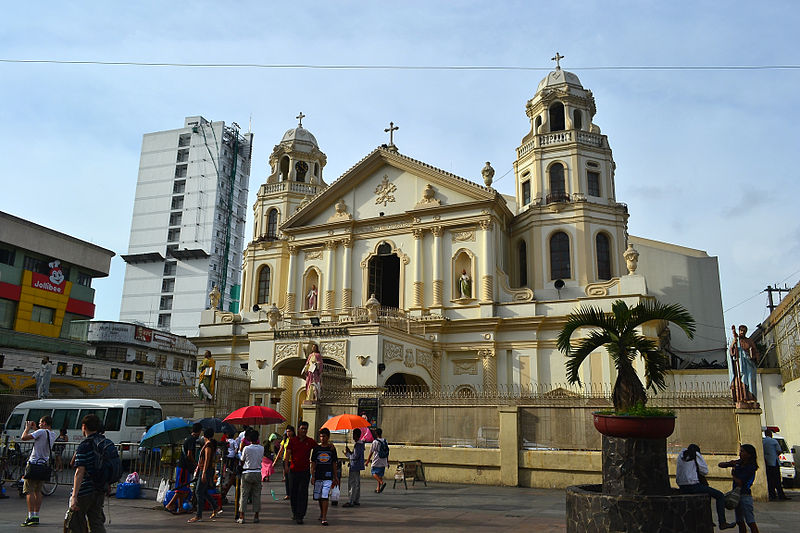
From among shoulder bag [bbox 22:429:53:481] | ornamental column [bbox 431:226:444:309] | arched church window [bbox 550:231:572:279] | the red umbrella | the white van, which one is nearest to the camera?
shoulder bag [bbox 22:429:53:481]

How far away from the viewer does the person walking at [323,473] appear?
10.9 m

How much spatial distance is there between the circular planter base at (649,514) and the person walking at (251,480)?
6002mm

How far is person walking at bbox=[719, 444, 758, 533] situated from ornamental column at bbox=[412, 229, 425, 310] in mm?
20736

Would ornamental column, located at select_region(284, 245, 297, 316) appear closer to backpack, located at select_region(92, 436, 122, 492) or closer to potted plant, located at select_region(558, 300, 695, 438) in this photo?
potted plant, located at select_region(558, 300, 695, 438)

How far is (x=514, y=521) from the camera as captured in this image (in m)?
10.9

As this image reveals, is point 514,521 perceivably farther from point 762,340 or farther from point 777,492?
point 762,340

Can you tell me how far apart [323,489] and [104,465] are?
4129mm

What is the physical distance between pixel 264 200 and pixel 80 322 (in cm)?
1521

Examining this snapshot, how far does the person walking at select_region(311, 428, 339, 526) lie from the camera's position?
35.7ft

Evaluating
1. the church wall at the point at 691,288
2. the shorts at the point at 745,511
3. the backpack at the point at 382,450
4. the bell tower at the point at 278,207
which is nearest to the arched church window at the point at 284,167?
the bell tower at the point at 278,207

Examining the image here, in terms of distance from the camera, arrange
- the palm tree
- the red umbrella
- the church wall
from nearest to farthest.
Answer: the palm tree → the red umbrella → the church wall

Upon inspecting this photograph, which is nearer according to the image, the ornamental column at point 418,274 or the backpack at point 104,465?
the backpack at point 104,465

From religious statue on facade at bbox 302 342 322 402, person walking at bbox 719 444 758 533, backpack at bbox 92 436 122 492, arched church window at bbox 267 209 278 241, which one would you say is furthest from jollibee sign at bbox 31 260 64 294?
person walking at bbox 719 444 758 533

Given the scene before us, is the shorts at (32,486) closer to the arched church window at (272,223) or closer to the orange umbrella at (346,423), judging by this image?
the orange umbrella at (346,423)
